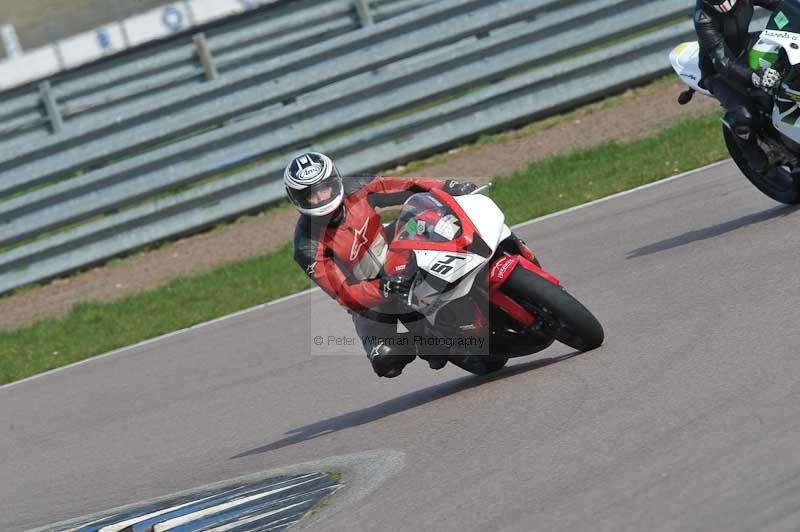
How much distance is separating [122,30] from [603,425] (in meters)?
23.5

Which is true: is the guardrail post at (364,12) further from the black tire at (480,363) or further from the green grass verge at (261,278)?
Result: the black tire at (480,363)

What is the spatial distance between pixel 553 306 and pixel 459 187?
919 millimetres

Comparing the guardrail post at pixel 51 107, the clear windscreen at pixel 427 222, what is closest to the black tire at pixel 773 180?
the clear windscreen at pixel 427 222

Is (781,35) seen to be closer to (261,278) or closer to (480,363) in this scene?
(480,363)

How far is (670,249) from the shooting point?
356 inches

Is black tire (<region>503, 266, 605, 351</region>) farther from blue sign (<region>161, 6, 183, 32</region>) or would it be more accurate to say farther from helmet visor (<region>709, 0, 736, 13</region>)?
blue sign (<region>161, 6, 183, 32</region>)

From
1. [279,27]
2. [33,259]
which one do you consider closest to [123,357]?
[33,259]

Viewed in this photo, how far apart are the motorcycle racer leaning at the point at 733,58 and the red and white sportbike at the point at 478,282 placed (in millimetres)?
2613

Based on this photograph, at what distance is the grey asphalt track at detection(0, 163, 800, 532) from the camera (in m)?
4.61

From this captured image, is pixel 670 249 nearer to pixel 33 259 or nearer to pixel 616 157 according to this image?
pixel 616 157

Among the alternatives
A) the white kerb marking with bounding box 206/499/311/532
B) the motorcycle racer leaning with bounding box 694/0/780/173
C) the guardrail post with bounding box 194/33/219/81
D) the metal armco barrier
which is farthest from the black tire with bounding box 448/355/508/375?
the guardrail post with bounding box 194/33/219/81

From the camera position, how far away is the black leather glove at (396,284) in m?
6.71

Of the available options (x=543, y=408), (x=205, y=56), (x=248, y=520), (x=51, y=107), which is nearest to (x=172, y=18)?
(x=205, y=56)

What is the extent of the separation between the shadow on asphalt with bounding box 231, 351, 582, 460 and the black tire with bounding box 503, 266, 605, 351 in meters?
0.37
